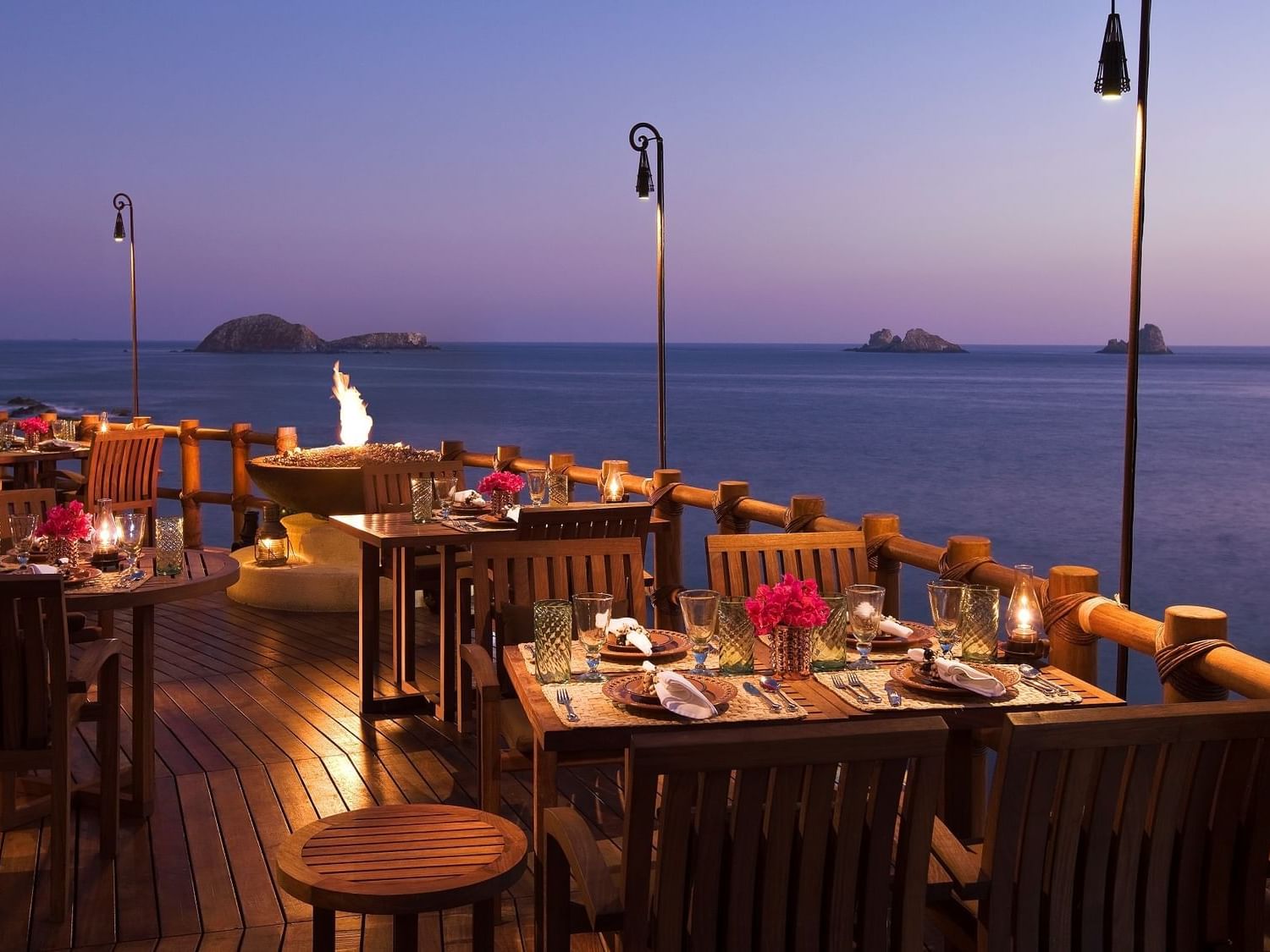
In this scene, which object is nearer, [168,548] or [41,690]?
[41,690]

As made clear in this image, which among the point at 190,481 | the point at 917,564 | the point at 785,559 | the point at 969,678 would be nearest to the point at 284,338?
the point at 190,481

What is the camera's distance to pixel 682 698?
2.29 metres

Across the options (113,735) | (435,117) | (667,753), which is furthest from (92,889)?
(435,117)

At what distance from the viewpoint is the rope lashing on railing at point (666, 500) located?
18.6ft

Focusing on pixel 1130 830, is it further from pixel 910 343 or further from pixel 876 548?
pixel 910 343

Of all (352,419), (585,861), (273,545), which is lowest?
(273,545)

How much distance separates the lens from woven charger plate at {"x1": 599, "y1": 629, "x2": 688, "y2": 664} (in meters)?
2.69

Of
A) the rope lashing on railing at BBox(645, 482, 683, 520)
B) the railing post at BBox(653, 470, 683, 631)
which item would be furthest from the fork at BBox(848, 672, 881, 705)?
the rope lashing on railing at BBox(645, 482, 683, 520)

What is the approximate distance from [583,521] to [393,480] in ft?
6.40

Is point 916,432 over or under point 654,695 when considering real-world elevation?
under

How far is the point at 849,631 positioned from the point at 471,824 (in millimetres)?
1068

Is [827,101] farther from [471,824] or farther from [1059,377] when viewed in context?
[1059,377]

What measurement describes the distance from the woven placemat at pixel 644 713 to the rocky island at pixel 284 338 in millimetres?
34273

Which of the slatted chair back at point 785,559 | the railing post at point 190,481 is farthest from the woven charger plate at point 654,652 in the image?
the railing post at point 190,481
